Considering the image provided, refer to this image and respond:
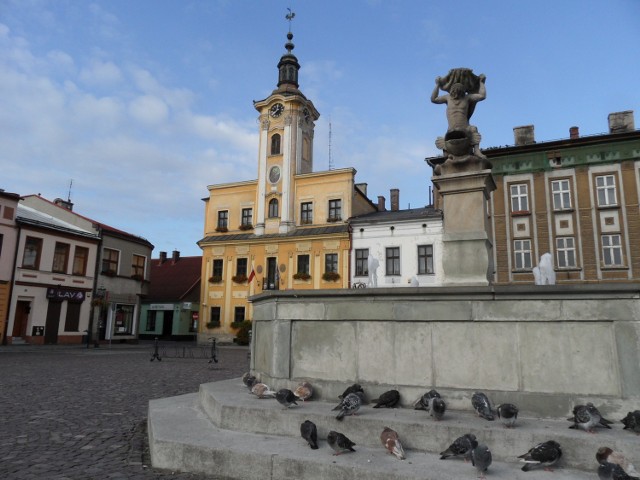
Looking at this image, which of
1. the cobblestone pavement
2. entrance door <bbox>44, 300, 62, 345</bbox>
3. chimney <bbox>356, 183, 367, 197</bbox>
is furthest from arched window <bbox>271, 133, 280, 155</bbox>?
the cobblestone pavement

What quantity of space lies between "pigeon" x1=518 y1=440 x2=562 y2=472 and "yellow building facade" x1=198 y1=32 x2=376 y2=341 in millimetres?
27683

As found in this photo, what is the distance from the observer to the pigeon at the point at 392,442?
4620 mm

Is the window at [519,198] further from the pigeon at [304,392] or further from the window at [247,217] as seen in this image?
the pigeon at [304,392]

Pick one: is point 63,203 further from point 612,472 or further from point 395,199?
point 612,472

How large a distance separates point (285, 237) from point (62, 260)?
1505 cm

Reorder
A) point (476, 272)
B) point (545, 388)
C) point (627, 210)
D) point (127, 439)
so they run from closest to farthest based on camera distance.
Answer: point (545, 388)
point (127, 439)
point (476, 272)
point (627, 210)

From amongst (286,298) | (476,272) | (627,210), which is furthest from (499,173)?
(286,298)

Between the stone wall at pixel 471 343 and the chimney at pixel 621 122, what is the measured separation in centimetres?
2780

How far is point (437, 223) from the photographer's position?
29.9 metres

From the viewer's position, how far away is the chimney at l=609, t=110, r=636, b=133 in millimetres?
28047

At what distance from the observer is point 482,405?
16.6 feet

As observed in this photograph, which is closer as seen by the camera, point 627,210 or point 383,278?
point 627,210

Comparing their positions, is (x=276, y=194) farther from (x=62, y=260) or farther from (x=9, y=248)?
(x=9, y=248)

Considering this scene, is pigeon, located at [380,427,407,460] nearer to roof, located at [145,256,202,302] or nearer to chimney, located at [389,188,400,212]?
chimney, located at [389,188,400,212]
